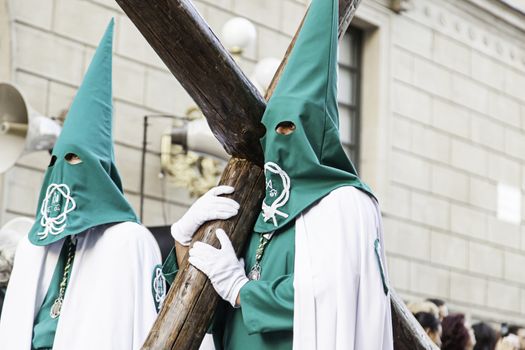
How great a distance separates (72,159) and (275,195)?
134 cm

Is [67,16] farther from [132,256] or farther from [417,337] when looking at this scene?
[417,337]

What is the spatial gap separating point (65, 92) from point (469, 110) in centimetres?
705

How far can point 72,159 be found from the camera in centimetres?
580

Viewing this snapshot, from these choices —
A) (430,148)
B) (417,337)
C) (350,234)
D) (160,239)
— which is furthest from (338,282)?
(430,148)

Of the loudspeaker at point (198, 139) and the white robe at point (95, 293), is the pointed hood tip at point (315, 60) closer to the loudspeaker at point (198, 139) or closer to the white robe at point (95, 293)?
the white robe at point (95, 293)

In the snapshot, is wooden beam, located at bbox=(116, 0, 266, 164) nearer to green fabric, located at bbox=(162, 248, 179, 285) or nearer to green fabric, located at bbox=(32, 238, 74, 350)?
green fabric, located at bbox=(162, 248, 179, 285)

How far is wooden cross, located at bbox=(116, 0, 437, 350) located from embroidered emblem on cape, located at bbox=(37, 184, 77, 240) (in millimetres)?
968

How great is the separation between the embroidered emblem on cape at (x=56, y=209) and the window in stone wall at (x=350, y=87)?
33.1 ft

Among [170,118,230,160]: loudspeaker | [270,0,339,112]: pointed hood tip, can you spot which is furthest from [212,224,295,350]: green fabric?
[170,118,230,160]: loudspeaker

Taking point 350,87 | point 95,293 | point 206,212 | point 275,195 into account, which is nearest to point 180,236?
point 206,212

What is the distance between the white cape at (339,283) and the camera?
4574mm

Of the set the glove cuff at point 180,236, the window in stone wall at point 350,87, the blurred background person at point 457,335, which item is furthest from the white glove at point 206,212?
the window in stone wall at point 350,87

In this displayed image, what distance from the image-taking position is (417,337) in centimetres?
547

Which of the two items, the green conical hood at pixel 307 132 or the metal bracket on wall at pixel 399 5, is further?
the metal bracket on wall at pixel 399 5
